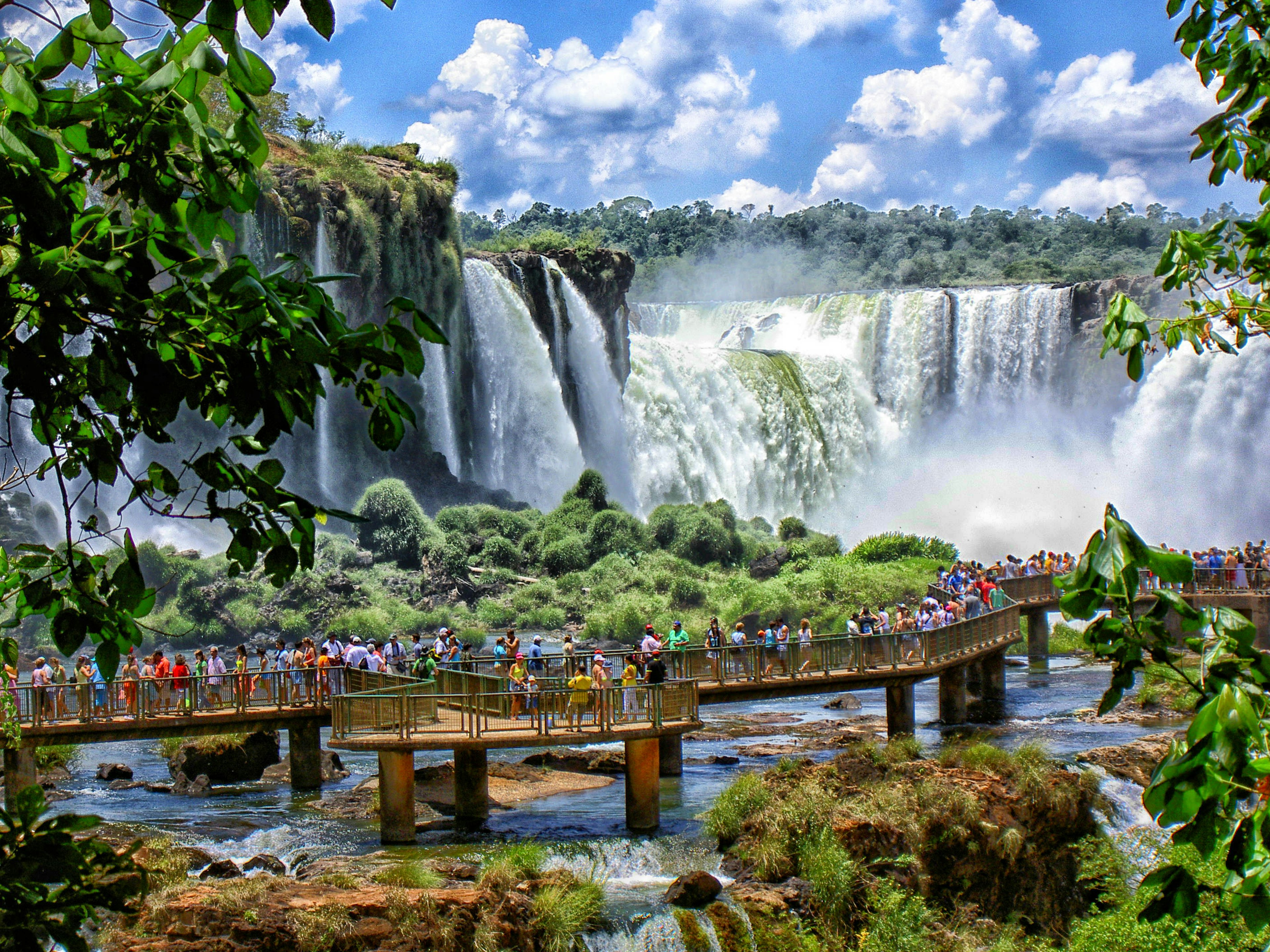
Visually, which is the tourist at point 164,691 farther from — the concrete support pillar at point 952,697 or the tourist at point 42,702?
the concrete support pillar at point 952,697

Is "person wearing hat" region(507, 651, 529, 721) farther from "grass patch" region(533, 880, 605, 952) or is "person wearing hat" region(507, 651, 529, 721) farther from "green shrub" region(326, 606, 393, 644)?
"green shrub" region(326, 606, 393, 644)

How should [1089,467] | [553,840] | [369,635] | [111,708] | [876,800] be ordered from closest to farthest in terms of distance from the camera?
[876,800], [553,840], [111,708], [369,635], [1089,467]

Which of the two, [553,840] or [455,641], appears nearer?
[553,840]

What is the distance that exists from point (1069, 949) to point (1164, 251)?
9.19 metres

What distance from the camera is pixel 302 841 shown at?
14.9m

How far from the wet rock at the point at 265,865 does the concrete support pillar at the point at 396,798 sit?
5.06 ft

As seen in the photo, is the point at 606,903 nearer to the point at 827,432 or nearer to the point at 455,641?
the point at 455,641

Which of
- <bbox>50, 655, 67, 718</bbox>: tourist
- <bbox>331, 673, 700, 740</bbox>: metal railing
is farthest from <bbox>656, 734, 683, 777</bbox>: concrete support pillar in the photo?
<bbox>50, 655, 67, 718</bbox>: tourist

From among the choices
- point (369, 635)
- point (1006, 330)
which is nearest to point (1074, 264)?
point (1006, 330)

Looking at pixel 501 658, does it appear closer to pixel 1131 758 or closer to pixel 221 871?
pixel 221 871

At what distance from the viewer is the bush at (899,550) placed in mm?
44094

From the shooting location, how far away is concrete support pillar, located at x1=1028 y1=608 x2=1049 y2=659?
1286 inches

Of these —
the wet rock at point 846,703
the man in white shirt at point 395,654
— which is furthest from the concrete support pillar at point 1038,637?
the man in white shirt at point 395,654

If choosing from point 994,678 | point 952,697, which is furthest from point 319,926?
point 994,678
